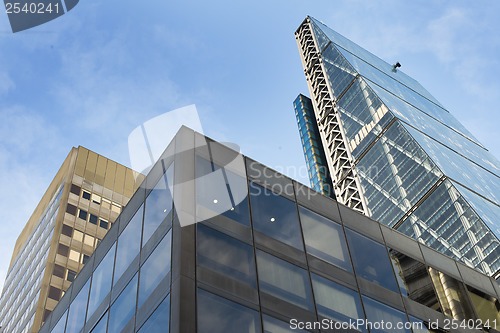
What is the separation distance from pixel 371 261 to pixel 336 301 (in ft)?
12.3

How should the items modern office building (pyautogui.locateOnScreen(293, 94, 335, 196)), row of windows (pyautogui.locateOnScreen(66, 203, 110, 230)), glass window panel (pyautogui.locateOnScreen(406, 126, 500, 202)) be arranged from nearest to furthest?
row of windows (pyautogui.locateOnScreen(66, 203, 110, 230))
glass window panel (pyautogui.locateOnScreen(406, 126, 500, 202))
modern office building (pyautogui.locateOnScreen(293, 94, 335, 196))

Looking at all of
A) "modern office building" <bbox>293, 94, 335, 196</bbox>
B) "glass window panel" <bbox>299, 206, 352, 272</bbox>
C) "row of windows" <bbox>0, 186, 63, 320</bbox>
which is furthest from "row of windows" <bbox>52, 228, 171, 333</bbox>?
"modern office building" <bbox>293, 94, 335, 196</bbox>

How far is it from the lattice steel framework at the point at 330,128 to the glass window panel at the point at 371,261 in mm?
73450

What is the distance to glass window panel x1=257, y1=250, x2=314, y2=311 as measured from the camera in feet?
63.7

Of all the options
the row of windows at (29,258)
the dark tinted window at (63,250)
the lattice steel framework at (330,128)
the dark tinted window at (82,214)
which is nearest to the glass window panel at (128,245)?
the dark tinted window at (63,250)

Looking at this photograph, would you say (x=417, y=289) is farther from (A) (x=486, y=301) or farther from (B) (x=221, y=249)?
(B) (x=221, y=249)

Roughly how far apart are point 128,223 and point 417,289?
12.5 meters

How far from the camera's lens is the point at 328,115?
133375mm

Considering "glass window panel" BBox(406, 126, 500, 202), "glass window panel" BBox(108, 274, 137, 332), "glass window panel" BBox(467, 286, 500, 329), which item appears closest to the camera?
"glass window panel" BBox(108, 274, 137, 332)

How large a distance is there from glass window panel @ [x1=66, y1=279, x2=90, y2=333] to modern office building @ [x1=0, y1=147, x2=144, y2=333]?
3328cm

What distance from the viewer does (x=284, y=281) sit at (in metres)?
20.0

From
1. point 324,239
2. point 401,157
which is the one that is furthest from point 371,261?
point 401,157

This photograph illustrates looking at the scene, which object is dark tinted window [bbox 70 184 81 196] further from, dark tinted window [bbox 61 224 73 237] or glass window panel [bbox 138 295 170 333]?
glass window panel [bbox 138 295 170 333]

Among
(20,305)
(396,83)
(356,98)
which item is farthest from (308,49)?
(20,305)
